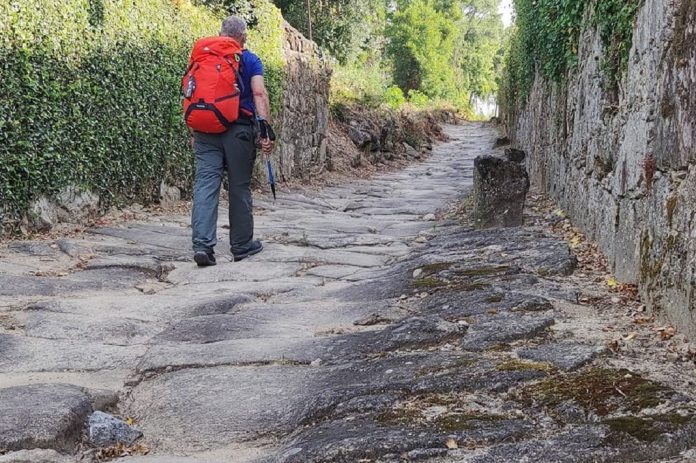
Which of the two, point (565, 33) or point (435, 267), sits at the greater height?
point (565, 33)

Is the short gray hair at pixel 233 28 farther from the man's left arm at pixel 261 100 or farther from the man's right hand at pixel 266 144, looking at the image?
the man's right hand at pixel 266 144

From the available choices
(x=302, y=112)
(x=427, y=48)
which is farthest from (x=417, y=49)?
(x=302, y=112)

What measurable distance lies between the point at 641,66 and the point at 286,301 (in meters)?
2.51

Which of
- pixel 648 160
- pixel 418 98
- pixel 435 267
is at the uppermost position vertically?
pixel 418 98

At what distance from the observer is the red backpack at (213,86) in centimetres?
530

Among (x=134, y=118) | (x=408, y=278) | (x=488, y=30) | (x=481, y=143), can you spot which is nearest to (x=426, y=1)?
(x=488, y=30)

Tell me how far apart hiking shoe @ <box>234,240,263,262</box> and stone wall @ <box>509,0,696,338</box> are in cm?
268

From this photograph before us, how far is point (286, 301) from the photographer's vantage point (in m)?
4.56

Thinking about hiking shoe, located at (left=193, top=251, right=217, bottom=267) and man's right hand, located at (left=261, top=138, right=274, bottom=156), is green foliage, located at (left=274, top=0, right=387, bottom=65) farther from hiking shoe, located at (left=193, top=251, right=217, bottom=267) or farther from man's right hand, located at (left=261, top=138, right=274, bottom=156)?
hiking shoe, located at (left=193, top=251, right=217, bottom=267)

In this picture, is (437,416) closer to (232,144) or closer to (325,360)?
(325,360)

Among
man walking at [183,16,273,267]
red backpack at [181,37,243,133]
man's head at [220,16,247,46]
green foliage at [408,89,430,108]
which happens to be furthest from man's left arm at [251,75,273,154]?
green foliage at [408,89,430,108]

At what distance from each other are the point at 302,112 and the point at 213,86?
30.0ft

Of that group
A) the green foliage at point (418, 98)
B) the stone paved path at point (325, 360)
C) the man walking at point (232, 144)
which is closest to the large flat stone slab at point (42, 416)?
the stone paved path at point (325, 360)

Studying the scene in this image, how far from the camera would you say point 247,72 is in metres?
5.50
